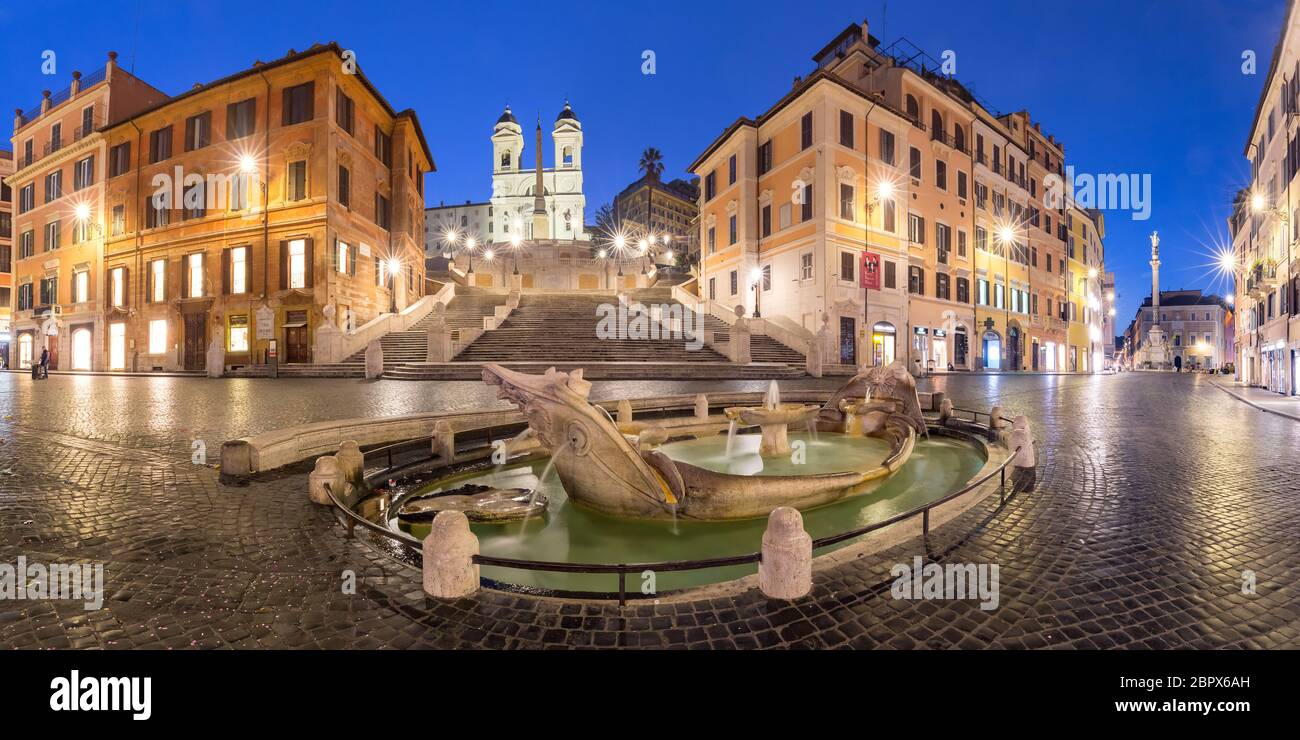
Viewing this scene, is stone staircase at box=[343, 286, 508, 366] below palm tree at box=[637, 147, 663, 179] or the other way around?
below

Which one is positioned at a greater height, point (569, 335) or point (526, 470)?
point (569, 335)

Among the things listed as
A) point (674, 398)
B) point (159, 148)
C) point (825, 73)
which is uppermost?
point (825, 73)

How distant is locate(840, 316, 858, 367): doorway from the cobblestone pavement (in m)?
21.4

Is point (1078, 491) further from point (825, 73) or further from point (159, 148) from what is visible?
point (159, 148)

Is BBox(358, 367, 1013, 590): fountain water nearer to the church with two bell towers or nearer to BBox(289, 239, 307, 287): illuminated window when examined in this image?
BBox(289, 239, 307, 287): illuminated window

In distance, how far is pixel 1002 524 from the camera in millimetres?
4426

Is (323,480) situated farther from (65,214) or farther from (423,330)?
(65,214)

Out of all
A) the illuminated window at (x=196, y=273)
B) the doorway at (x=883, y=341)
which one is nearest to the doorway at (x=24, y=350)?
the illuminated window at (x=196, y=273)

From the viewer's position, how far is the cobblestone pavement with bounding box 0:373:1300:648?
8.61 ft

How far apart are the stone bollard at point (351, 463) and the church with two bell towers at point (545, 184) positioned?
71.3 metres

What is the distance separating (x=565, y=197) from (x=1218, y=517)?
79485 mm

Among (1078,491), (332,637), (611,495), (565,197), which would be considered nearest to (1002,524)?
(1078,491)

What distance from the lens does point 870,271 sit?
2855 cm

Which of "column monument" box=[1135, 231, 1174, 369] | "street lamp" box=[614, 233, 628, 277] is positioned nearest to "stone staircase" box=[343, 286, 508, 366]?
"street lamp" box=[614, 233, 628, 277]
